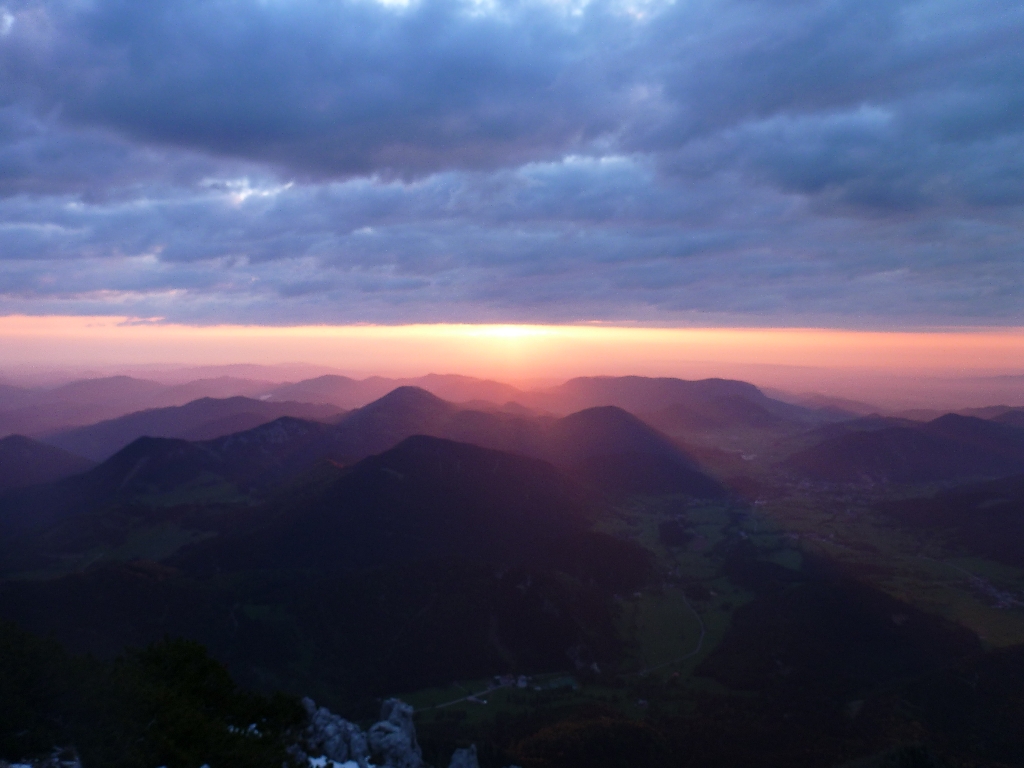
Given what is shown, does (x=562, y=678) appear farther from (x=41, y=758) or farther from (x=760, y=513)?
(x=760, y=513)

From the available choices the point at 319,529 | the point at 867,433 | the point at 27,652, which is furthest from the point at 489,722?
the point at 867,433

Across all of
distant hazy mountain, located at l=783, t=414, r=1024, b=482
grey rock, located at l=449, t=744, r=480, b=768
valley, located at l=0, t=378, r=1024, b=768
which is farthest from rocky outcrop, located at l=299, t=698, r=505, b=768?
distant hazy mountain, located at l=783, t=414, r=1024, b=482

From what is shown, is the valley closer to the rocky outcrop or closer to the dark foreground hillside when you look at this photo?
the dark foreground hillside

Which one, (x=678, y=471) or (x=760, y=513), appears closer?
(x=760, y=513)

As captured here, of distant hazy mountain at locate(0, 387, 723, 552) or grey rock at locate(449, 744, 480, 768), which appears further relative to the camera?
distant hazy mountain at locate(0, 387, 723, 552)

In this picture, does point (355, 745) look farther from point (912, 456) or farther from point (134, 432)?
point (134, 432)

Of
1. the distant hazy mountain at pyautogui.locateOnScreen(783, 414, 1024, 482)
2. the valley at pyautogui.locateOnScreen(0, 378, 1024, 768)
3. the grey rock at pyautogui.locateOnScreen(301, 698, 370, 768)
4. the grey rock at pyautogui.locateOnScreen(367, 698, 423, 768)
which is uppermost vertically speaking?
the grey rock at pyautogui.locateOnScreen(301, 698, 370, 768)
